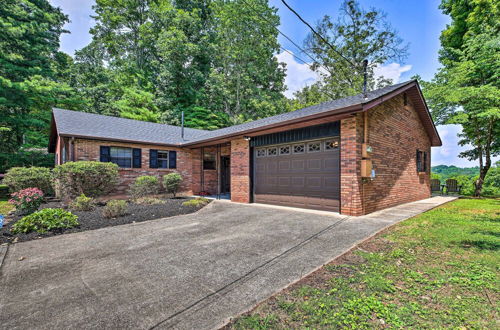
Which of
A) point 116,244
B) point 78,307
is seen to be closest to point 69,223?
point 116,244

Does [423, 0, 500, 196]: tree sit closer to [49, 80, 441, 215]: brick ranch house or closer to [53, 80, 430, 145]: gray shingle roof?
[49, 80, 441, 215]: brick ranch house

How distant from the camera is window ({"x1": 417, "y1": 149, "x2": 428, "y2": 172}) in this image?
10211mm

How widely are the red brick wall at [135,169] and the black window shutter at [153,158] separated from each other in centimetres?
17

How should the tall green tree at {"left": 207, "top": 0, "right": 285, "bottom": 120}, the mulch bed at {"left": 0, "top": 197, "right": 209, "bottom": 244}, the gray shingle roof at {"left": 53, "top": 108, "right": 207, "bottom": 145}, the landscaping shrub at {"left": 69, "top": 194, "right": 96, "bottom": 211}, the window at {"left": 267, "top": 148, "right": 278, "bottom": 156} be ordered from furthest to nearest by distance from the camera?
1. the tall green tree at {"left": 207, "top": 0, "right": 285, "bottom": 120}
2. the gray shingle roof at {"left": 53, "top": 108, "right": 207, "bottom": 145}
3. the window at {"left": 267, "top": 148, "right": 278, "bottom": 156}
4. the landscaping shrub at {"left": 69, "top": 194, "right": 96, "bottom": 211}
5. the mulch bed at {"left": 0, "top": 197, "right": 209, "bottom": 244}

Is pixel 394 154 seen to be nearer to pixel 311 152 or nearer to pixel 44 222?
pixel 311 152

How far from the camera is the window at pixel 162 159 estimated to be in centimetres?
1235

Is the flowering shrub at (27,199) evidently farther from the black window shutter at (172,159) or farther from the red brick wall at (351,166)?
the red brick wall at (351,166)

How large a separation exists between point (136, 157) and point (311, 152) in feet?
28.9

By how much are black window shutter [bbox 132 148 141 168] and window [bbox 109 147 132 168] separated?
14cm

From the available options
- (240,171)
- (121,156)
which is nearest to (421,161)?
(240,171)

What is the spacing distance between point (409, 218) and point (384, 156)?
87.7 inches

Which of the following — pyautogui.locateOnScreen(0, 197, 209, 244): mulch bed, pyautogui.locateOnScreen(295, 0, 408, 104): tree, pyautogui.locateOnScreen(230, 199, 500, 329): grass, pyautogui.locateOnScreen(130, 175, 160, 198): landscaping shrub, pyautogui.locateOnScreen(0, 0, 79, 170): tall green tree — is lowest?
pyautogui.locateOnScreen(0, 197, 209, 244): mulch bed

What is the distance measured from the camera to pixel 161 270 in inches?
127

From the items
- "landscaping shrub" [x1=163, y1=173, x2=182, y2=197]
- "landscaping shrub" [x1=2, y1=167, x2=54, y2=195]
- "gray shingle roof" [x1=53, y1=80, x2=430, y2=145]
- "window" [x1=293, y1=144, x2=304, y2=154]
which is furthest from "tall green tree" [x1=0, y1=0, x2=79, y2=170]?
"window" [x1=293, y1=144, x2=304, y2=154]
